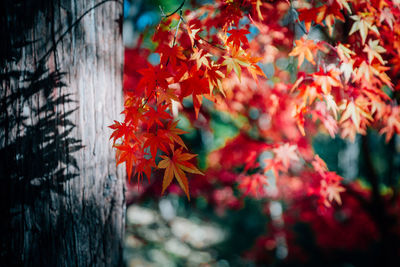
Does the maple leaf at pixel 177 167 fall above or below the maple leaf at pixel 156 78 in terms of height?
below

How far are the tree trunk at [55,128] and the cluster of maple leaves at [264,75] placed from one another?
24 centimetres

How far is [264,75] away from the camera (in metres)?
1.34

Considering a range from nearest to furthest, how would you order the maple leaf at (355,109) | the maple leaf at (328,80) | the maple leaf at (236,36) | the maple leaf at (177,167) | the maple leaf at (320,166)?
the maple leaf at (177,167) → the maple leaf at (236,36) → the maple leaf at (328,80) → the maple leaf at (355,109) → the maple leaf at (320,166)

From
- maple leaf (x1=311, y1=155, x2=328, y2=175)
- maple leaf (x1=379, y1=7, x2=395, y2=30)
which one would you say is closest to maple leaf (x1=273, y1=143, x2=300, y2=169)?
maple leaf (x1=311, y1=155, x2=328, y2=175)

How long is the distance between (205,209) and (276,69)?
28.1 feet

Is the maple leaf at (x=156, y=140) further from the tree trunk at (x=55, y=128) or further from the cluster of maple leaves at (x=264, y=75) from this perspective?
the tree trunk at (x=55, y=128)

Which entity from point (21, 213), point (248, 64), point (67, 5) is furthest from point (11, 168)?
point (248, 64)

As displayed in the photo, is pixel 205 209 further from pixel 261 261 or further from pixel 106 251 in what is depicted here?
pixel 106 251

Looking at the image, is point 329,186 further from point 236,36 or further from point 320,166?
point 236,36

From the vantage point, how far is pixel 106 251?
1.57 m

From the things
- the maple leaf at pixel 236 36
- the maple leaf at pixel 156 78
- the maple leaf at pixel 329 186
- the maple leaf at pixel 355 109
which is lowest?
the maple leaf at pixel 329 186

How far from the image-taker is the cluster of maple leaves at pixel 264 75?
4.23 feet

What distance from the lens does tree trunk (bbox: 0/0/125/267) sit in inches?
49.9

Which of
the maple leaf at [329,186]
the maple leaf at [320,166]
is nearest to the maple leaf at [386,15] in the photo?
the maple leaf at [320,166]
